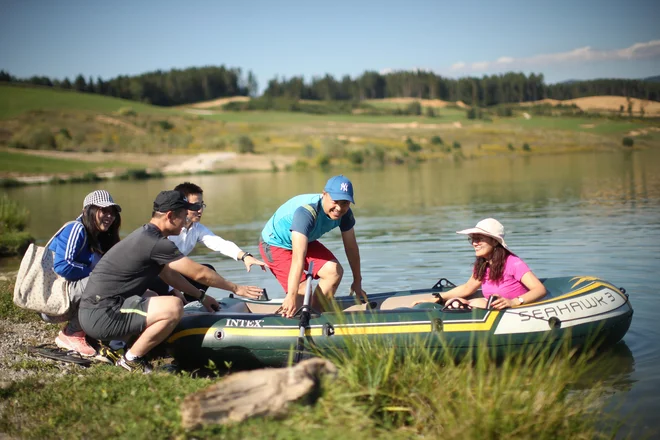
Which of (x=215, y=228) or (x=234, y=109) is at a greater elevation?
(x=234, y=109)

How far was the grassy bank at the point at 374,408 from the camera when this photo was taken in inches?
172

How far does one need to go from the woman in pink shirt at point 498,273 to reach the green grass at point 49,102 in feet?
248

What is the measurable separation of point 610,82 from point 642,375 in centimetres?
7721

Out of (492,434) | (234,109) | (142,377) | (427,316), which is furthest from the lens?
(234,109)

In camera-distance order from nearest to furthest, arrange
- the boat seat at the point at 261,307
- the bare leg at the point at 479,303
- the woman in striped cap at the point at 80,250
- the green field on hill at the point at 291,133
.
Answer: the woman in striped cap at the point at 80,250
the bare leg at the point at 479,303
the boat seat at the point at 261,307
the green field on hill at the point at 291,133

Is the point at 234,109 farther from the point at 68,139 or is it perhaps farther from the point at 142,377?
the point at 142,377

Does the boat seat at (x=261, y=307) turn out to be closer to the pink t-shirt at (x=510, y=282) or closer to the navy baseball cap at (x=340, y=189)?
the navy baseball cap at (x=340, y=189)

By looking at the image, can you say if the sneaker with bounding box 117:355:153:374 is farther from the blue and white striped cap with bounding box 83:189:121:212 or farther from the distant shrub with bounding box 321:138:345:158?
the distant shrub with bounding box 321:138:345:158

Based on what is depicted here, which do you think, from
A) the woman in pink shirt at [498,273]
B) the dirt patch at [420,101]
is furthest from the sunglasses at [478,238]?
the dirt patch at [420,101]

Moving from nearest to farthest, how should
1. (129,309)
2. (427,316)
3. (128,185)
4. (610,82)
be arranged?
(129,309)
(427,316)
(128,185)
(610,82)

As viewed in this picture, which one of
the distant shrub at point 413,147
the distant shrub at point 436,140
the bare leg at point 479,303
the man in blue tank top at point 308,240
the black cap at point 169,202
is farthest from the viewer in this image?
the distant shrub at point 436,140

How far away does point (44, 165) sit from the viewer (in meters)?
52.3

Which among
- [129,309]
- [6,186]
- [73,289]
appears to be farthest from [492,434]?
[6,186]

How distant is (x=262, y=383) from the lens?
14.9 ft
